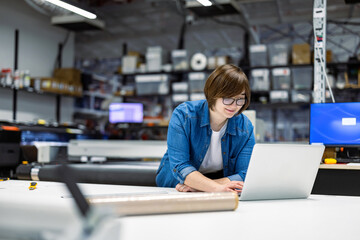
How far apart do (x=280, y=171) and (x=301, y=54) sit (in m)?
4.38

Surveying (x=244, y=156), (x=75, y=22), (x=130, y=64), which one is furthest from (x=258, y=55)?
(x=244, y=156)

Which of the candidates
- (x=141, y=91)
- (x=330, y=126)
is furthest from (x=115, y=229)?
(x=141, y=91)

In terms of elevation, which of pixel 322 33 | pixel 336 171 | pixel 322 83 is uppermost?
pixel 322 33

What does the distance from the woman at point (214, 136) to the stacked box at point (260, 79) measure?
12.7 feet

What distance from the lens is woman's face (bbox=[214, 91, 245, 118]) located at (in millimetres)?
1693

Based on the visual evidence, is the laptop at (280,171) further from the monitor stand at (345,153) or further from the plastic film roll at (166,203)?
the monitor stand at (345,153)

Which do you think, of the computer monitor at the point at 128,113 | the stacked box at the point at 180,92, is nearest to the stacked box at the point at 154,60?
the stacked box at the point at 180,92

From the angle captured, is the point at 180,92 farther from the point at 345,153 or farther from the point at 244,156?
the point at 244,156

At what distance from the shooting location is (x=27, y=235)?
61 cm

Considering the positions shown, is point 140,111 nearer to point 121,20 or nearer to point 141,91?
point 141,91

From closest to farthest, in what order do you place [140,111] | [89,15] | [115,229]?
[115,229] → [89,15] → [140,111]

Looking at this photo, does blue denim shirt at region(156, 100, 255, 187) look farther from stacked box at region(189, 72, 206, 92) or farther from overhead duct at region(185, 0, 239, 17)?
stacked box at region(189, 72, 206, 92)

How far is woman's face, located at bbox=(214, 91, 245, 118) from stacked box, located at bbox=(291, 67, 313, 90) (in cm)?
399

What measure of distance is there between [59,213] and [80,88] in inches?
245
